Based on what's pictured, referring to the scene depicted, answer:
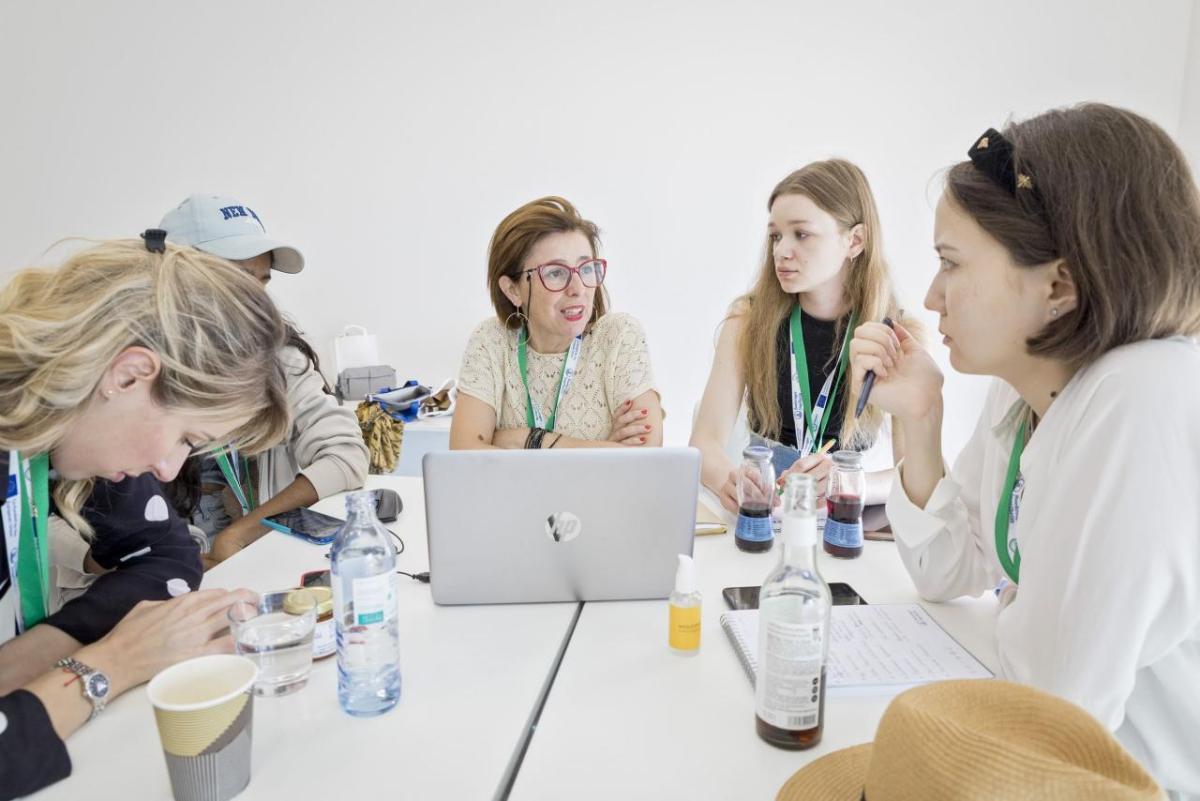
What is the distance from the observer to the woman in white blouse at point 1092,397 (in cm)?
88

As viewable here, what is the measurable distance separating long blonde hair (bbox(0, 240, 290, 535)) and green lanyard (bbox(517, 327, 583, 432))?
129cm

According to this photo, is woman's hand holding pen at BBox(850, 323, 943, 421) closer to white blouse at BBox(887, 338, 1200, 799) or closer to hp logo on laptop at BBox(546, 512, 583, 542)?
white blouse at BBox(887, 338, 1200, 799)

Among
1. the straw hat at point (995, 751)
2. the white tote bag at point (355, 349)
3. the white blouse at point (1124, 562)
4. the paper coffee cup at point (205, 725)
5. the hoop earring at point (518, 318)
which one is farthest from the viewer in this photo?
the white tote bag at point (355, 349)

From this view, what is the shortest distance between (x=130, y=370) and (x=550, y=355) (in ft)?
4.96

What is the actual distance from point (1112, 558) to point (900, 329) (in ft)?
2.38

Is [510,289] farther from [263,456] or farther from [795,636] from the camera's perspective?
[795,636]

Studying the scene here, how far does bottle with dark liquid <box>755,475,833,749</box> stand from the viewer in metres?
0.80

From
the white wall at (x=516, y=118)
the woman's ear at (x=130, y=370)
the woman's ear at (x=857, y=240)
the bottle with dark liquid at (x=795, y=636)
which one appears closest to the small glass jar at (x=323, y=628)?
the woman's ear at (x=130, y=370)

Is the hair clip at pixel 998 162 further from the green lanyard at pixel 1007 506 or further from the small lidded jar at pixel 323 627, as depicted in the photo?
the small lidded jar at pixel 323 627

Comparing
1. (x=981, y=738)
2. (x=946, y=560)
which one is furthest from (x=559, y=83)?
(x=981, y=738)

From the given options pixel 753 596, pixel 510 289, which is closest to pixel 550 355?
pixel 510 289

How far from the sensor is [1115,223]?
38.8 inches

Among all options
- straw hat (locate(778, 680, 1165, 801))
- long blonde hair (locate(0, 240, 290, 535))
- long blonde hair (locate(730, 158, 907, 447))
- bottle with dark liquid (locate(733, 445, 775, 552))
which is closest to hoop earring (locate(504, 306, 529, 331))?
long blonde hair (locate(730, 158, 907, 447))

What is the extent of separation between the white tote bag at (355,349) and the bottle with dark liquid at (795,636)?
3.47 meters
